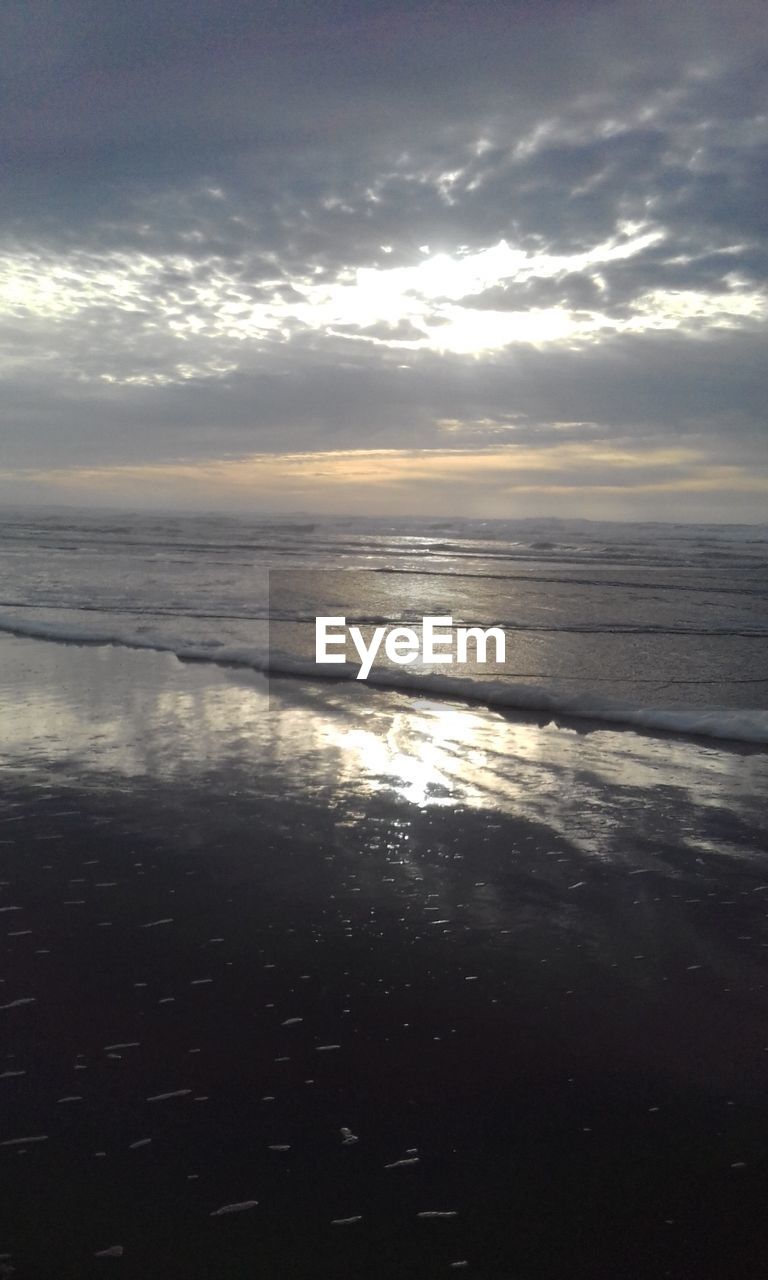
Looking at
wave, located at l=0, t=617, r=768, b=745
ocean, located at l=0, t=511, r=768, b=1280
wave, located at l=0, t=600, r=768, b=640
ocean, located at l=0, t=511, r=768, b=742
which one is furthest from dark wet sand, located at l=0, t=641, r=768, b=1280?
wave, located at l=0, t=600, r=768, b=640

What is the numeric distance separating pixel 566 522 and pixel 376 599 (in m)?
62.9

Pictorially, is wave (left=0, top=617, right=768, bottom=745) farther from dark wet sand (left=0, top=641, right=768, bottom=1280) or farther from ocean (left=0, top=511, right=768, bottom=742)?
dark wet sand (left=0, top=641, right=768, bottom=1280)

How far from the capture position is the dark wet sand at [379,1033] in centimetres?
238

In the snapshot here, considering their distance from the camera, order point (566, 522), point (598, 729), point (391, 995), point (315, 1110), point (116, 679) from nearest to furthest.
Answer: point (315, 1110)
point (391, 995)
point (598, 729)
point (116, 679)
point (566, 522)

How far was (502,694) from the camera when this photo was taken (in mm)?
9055

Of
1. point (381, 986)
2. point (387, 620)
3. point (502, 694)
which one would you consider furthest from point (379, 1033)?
point (387, 620)

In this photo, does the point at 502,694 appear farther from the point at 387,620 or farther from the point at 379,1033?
the point at 387,620

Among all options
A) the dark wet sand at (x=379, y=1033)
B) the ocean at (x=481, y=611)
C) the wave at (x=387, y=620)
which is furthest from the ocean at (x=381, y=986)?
the wave at (x=387, y=620)

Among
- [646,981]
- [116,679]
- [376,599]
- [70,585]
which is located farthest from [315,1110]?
[70,585]

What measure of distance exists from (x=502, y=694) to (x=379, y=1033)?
237 inches

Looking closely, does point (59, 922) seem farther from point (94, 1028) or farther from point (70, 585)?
point (70, 585)

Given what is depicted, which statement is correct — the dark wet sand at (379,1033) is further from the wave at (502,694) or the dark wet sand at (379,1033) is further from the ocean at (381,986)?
the wave at (502,694)

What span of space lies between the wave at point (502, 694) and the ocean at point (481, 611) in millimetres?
20

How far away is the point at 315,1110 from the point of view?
111 inches
